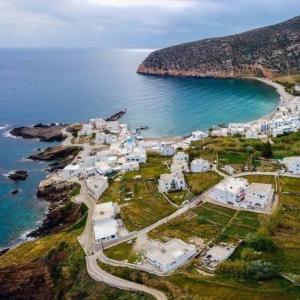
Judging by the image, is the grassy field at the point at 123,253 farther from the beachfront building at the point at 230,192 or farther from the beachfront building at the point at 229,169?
the beachfront building at the point at 229,169

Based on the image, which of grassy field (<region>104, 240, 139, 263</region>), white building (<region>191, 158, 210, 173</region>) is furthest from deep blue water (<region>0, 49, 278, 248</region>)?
white building (<region>191, 158, 210, 173</region>)

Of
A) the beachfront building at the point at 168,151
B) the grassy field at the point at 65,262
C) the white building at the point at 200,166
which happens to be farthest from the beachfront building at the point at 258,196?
the beachfront building at the point at 168,151

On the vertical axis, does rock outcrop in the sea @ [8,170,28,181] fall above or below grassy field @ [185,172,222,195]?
below

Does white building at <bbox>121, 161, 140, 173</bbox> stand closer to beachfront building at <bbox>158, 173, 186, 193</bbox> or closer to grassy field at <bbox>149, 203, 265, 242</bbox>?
beachfront building at <bbox>158, 173, 186, 193</bbox>

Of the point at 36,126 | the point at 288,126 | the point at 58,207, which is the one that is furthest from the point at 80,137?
the point at 288,126

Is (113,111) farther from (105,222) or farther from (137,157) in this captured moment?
(105,222)

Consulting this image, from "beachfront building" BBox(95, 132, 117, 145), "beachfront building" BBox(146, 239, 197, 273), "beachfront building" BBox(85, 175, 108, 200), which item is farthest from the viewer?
"beachfront building" BBox(95, 132, 117, 145)

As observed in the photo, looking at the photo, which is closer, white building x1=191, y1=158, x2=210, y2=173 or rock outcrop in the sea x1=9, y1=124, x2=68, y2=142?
white building x1=191, y1=158, x2=210, y2=173

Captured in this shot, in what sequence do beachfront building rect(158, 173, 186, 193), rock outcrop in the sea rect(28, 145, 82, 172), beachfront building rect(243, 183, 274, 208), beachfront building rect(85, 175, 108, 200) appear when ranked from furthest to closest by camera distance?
rock outcrop in the sea rect(28, 145, 82, 172) → beachfront building rect(85, 175, 108, 200) → beachfront building rect(158, 173, 186, 193) → beachfront building rect(243, 183, 274, 208)

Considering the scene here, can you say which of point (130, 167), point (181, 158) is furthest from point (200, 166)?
point (130, 167)
